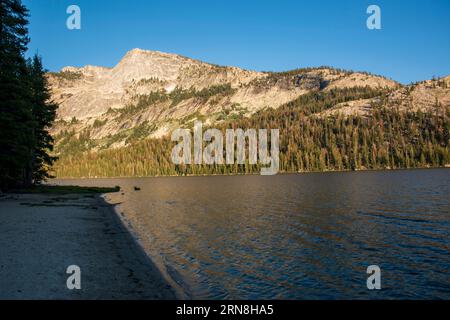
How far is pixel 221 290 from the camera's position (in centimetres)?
1491

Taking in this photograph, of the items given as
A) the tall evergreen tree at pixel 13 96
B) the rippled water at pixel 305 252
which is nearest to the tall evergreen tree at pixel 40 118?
the tall evergreen tree at pixel 13 96

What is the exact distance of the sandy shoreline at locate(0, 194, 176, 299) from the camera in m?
13.2

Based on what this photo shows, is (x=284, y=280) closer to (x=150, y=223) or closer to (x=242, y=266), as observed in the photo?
(x=242, y=266)

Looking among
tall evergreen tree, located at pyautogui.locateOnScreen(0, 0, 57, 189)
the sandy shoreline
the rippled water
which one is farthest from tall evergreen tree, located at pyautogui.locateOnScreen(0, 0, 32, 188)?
the rippled water

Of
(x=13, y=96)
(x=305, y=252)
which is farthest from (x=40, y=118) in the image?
(x=305, y=252)

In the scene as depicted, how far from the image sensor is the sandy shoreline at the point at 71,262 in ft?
43.3

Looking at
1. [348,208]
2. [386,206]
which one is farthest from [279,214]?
[386,206]

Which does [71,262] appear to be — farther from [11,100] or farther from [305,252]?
[11,100]

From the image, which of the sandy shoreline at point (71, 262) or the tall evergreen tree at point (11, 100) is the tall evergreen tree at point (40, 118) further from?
the sandy shoreline at point (71, 262)

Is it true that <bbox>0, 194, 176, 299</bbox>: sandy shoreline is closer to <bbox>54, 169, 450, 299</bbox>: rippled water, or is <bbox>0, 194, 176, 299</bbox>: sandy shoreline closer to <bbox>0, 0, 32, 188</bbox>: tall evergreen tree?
<bbox>54, 169, 450, 299</bbox>: rippled water

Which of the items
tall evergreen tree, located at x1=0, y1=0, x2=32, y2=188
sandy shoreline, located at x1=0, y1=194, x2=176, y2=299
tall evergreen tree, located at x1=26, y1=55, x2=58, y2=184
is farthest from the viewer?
tall evergreen tree, located at x1=26, y1=55, x2=58, y2=184

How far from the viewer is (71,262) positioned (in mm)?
17328

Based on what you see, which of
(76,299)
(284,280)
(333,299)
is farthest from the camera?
(284,280)
